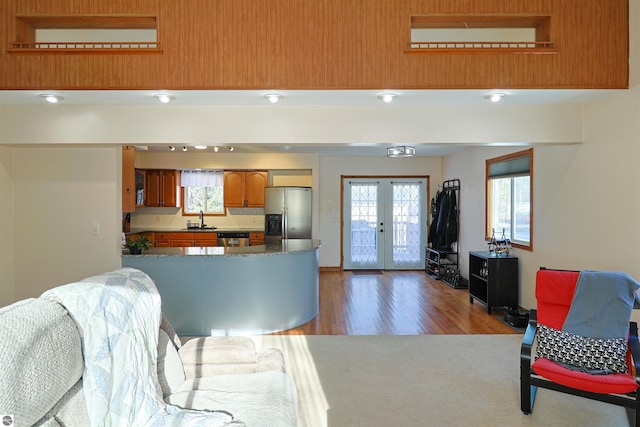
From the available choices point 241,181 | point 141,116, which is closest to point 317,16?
point 141,116

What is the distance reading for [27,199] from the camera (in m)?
4.14

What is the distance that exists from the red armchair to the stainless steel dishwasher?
5.57m

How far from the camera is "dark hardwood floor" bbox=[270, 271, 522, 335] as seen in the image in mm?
4527

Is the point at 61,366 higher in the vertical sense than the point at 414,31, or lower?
lower

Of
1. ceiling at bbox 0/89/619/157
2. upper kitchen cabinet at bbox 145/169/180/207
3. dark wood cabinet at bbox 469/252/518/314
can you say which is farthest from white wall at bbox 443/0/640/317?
upper kitchen cabinet at bbox 145/169/180/207

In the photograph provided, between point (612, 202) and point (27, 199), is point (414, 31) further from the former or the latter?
point (27, 199)

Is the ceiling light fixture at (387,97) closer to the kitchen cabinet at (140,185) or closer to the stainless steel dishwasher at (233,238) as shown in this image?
the stainless steel dishwasher at (233,238)

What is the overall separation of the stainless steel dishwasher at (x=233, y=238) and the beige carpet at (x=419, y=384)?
3704 mm

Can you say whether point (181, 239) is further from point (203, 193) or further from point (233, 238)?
point (203, 193)

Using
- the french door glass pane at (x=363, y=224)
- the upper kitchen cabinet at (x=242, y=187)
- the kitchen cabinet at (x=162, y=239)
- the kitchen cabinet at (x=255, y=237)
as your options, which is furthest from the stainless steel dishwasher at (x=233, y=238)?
the french door glass pane at (x=363, y=224)

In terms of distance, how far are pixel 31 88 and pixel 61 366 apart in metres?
2.88

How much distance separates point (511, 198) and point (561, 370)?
10.9 ft

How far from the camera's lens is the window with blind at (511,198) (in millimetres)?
5090

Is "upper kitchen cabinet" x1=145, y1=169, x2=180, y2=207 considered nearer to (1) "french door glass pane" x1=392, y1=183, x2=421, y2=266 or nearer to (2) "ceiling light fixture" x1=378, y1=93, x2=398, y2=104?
(1) "french door glass pane" x1=392, y1=183, x2=421, y2=266
